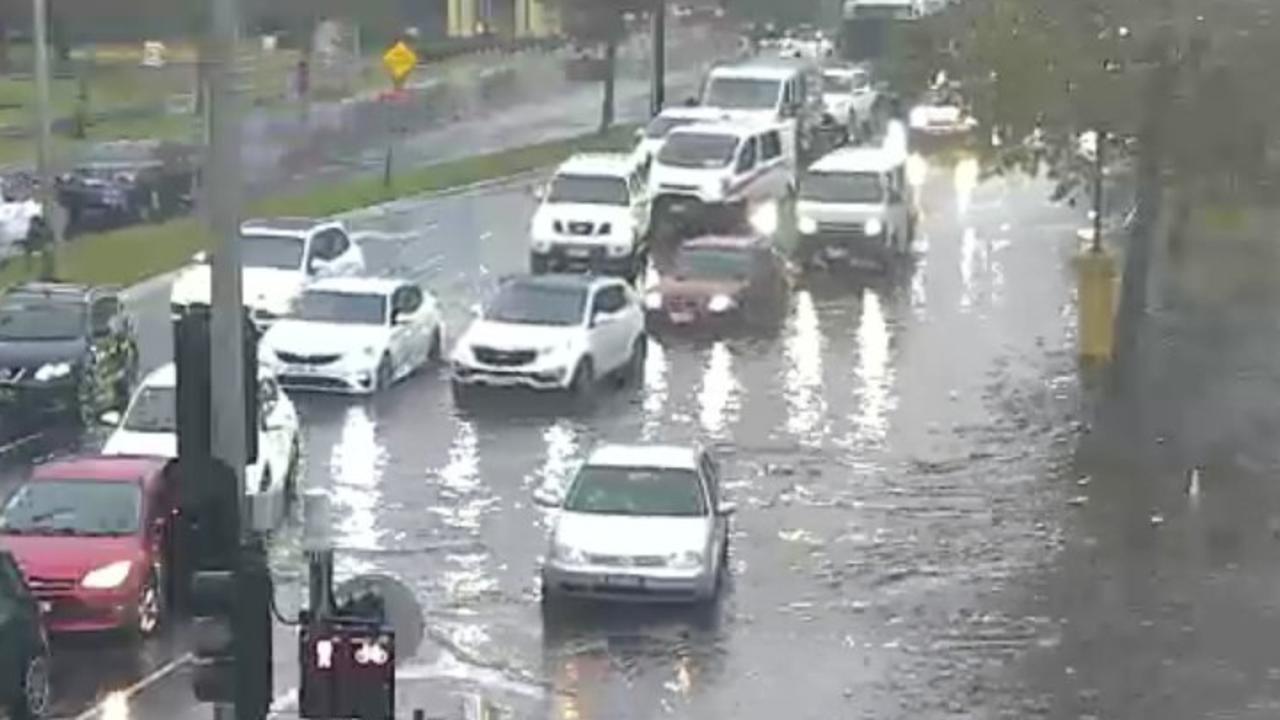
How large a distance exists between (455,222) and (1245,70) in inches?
901

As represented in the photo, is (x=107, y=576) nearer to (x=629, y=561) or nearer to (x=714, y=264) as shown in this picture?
(x=629, y=561)

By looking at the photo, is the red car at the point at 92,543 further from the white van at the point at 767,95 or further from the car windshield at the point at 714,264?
the white van at the point at 767,95

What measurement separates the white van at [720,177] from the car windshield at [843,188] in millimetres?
1166

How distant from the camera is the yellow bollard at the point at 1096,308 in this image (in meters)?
35.3

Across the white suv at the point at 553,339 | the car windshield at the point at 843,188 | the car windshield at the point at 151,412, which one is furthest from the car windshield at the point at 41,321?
the car windshield at the point at 843,188

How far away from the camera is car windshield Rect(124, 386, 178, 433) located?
87.0 ft

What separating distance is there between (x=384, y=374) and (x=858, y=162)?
17.9 meters

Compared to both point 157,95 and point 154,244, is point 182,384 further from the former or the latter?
point 157,95

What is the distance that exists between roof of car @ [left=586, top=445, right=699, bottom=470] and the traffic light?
576 inches

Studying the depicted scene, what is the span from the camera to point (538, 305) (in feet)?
115

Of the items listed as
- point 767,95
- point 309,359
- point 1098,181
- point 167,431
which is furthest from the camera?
point 767,95

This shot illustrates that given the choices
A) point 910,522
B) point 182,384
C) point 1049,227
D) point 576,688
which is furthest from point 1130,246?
point 182,384

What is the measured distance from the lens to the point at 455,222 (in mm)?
52312

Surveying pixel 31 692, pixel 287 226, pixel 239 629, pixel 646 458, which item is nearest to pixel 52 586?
pixel 31 692
